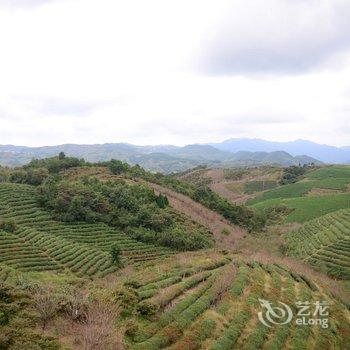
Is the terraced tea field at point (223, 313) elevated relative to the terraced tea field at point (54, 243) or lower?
elevated

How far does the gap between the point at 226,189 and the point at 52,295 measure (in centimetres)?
12915

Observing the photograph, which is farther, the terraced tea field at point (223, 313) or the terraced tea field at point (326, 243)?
the terraced tea field at point (326, 243)

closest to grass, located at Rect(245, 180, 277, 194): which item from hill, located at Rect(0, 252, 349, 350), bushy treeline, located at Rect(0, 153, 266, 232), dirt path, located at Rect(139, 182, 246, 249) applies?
bushy treeline, located at Rect(0, 153, 266, 232)

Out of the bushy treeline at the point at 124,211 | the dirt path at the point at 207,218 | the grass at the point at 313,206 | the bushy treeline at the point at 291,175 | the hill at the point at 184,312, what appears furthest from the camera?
the bushy treeline at the point at 291,175

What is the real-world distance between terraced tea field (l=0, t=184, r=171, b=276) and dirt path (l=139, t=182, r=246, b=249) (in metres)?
14.4

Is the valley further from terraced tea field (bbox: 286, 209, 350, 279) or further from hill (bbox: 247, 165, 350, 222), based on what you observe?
hill (bbox: 247, 165, 350, 222)

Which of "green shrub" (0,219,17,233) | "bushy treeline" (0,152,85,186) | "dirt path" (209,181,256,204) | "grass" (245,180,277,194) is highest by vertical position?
"bushy treeline" (0,152,85,186)

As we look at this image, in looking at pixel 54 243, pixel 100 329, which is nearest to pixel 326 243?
pixel 54 243

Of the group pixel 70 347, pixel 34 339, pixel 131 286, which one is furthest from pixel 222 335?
pixel 34 339

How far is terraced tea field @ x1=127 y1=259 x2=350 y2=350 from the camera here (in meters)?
22.9

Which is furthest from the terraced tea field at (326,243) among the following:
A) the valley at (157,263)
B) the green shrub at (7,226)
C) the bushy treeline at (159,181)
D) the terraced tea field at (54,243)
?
the green shrub at (7,226)

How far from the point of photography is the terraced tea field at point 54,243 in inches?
1921

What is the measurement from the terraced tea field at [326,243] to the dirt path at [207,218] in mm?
9943

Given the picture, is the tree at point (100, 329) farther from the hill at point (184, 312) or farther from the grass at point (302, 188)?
the grass at point (302, 188)
